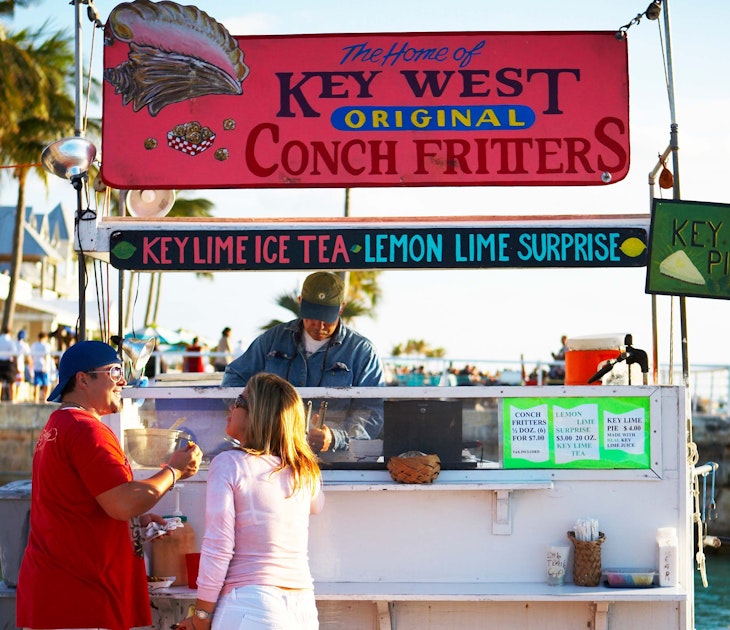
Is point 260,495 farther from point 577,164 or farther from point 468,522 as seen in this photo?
point 577,164

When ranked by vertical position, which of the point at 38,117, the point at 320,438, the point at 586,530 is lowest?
the point at 586,530

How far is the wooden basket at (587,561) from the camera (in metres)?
5.00

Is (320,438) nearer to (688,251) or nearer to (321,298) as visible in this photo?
(321,298)

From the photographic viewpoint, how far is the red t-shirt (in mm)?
4012

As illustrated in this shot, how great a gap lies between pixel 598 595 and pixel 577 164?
2.40 m

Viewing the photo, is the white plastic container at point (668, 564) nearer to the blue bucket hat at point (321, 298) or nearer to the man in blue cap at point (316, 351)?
the man in blue cap at point (316, 351)

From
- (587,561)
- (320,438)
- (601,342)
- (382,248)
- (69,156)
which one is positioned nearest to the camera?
(587,561)

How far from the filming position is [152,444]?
17.4 ft

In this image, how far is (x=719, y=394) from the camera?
62.2 ft

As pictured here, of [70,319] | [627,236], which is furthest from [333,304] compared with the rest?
[70,319]

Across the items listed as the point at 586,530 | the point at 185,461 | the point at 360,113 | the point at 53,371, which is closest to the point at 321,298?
Result: the point at 360,113

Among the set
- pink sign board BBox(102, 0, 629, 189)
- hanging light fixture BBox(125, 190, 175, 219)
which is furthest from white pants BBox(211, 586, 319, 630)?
hanging light fixture BBox(125, 190, 175, 219)

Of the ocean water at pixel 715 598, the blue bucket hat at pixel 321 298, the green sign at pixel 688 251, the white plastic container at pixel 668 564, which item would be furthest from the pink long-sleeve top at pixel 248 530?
the ocean water at pixel 715 598

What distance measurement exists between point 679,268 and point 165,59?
300cm
